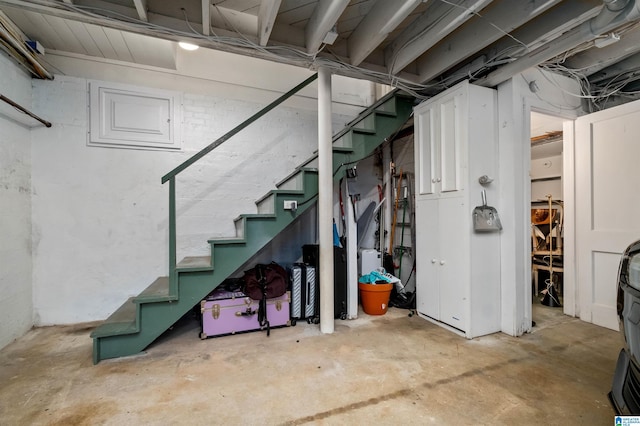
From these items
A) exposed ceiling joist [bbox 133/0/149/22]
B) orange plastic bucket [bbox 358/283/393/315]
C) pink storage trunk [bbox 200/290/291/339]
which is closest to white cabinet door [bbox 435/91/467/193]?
orange plastic bucket [bbox 358/283/393/315]

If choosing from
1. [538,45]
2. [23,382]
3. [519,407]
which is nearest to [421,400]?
[519,407]

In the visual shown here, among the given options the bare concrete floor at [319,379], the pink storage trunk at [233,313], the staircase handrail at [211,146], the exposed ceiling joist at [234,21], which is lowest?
the bare concrete floor at [319,379]

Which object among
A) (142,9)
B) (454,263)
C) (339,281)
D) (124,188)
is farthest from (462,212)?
(124,188)

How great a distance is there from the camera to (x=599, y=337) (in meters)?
2.75

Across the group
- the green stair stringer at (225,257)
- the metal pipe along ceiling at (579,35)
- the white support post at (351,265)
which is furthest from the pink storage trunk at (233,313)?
the metal pipe along ceiling at (579,35)

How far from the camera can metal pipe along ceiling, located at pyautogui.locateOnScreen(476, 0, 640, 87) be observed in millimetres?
1840

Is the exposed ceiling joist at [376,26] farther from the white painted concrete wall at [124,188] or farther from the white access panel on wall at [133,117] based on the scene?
the white access panel on wall at [133,117]

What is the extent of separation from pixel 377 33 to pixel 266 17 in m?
0.96

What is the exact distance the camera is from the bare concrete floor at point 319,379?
1.71 meters

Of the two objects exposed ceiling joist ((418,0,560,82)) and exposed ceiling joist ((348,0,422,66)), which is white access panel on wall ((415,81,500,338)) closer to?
exposed ceiling joist ((418,0,560,82))

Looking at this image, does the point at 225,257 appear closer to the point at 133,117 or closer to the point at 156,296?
the point at 156,296

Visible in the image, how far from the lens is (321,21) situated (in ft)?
7.69

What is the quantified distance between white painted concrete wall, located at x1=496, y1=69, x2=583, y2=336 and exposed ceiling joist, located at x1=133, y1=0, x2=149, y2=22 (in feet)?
11.0

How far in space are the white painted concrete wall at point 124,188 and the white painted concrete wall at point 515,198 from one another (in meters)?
2.67
